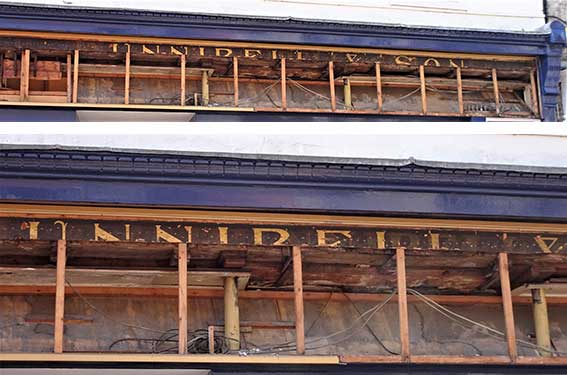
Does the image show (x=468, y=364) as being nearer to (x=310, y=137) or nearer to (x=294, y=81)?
(x=310, y=137)

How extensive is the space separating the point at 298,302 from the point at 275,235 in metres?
0.85

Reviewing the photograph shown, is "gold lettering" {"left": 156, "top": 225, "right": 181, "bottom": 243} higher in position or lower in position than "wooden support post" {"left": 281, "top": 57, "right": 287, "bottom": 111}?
lower

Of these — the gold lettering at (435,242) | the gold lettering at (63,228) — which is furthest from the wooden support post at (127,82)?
the gold lettering at (435,242)

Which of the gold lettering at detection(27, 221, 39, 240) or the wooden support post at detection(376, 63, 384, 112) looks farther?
the wooden support post at detection(376, 63, 384, 112)

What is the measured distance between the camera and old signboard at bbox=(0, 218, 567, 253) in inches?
591

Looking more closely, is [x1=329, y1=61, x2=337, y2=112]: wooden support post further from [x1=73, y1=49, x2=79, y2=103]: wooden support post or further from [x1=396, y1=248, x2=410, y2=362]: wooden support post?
[x1=396, y1=248, x2=410, y2=362]: wooden support post

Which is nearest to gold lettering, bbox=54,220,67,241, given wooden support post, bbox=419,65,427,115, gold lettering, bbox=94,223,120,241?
gold lettering, bbox=94,223,120,241

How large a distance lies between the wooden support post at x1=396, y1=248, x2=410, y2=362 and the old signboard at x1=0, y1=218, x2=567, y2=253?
0.55 ft

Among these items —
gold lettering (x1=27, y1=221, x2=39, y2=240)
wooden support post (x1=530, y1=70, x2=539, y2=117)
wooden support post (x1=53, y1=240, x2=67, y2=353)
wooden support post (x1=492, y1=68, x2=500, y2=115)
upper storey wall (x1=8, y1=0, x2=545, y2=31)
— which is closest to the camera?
wooden support post (x1=53, y1=240, x2=67, y2=353)

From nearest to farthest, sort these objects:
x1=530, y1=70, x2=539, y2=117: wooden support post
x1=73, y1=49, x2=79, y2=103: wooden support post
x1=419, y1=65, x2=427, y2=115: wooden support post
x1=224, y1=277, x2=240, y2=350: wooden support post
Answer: x1=224, y1=277, x2=240, y2=350: wooden support post, x1=73, y1=49, x2=79, y2=103: wooden support post, x1=419, y1=65, x2=427, y2=115: wooden support post, x1=530, y1=70, x2=539, y2=117: wooden support post

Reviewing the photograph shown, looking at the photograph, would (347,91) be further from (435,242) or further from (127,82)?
(435,242)

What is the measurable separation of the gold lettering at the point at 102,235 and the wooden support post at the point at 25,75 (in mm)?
7147

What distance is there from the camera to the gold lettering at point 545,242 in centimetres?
1623

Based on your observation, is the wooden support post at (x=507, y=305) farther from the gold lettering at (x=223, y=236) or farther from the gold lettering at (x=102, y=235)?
the gold lettering at (x=102, y=235)
